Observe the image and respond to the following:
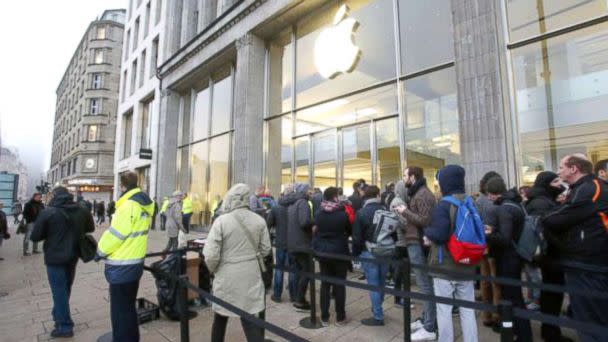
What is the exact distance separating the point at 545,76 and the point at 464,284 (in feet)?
19.6

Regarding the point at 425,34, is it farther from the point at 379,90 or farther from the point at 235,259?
the point at 235,259

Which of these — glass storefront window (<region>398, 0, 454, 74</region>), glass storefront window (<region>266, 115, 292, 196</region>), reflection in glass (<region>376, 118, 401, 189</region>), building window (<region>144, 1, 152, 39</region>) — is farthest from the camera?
building window (<region>144, 1, 152, 39</region>)

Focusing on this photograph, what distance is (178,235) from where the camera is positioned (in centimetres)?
883

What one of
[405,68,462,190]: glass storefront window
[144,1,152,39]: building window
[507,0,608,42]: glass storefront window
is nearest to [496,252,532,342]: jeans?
[405,68,462,190]: glass storefront window

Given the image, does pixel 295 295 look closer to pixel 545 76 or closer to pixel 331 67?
pixel 545 76

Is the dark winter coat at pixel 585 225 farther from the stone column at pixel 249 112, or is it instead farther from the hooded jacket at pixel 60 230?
A: the stone column at pixel 249 112

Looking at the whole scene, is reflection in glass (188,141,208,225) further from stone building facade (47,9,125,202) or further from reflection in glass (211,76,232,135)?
stone building facade (47,9,125,202)

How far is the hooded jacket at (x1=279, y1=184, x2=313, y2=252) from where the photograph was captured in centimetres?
542

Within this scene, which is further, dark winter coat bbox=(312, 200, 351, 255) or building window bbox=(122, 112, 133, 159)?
building window bbox=(122, 112, 133, 159)

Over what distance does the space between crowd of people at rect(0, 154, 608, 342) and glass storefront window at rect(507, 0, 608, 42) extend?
4.00m

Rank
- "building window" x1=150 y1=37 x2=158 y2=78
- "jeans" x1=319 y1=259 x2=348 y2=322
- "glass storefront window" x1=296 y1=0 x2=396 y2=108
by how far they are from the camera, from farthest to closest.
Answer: "building window" x1=150 y1=37 x2=158 y2=78, "glass storefront window" x1=296 y1=0 x2=396 y2=108, "jeans" x1=319 y1=259 x2=348 y2=322

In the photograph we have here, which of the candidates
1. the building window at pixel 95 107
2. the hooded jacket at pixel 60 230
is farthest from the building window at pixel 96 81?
the hooded jacket at pixel 60 230

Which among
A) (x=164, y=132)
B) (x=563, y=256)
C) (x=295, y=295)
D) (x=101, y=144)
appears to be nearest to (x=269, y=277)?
(x=295, y=295)

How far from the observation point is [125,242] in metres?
3.72
